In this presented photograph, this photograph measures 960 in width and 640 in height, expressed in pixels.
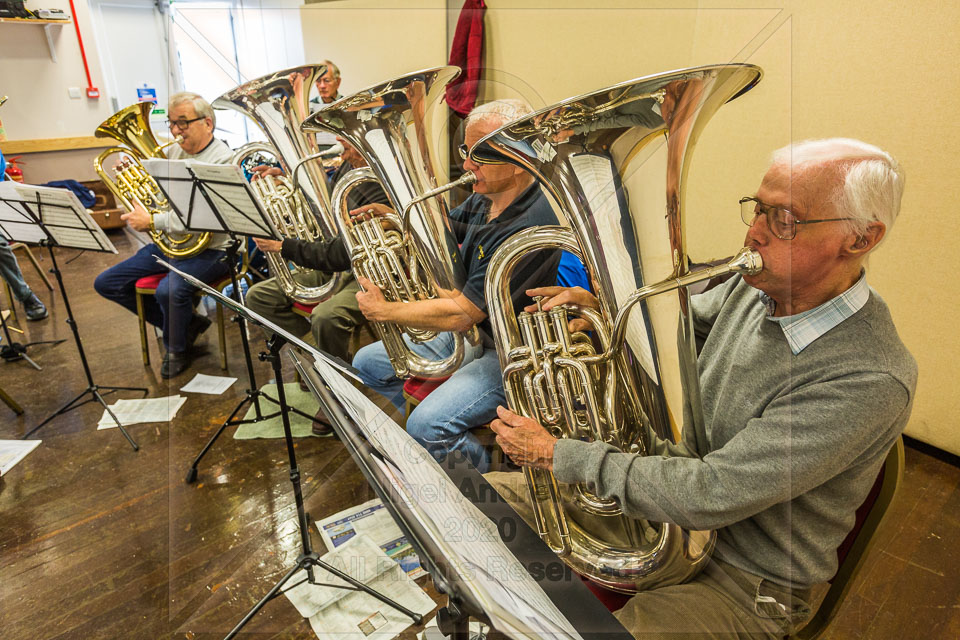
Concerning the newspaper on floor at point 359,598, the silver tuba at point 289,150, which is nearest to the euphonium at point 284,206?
the silver tuba at point 289,150

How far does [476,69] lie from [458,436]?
2.32 feet

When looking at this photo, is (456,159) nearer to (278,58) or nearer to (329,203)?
(329,203)

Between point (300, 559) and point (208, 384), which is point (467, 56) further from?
point (208, 384)

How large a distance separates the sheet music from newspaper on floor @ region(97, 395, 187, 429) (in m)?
2.04

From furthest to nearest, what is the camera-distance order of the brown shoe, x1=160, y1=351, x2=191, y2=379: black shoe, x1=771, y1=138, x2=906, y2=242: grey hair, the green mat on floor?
x1=160, y1=351, x2=191, y2=379: black shoe, the green mat on floor, the brown shoe, x1=771, y1=138, x2=906, y2=242: grey hair

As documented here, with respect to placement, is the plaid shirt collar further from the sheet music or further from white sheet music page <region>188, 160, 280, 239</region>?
white sheet music page <region>188, 160, 280, 239</region>

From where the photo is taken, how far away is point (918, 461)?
2066mm

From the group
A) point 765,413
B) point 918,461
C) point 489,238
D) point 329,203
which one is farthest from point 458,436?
point 918,461

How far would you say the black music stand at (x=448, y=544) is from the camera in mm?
589

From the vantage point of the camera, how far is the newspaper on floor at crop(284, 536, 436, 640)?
1.40 m

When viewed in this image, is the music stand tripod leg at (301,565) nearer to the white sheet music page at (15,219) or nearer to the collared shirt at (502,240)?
the collared shirt at (502,240)

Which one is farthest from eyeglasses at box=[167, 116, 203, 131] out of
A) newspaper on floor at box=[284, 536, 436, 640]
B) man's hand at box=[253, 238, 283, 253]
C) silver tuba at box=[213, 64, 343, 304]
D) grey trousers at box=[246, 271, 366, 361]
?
newspaper on floor at box=[284, 536, 436, 640]

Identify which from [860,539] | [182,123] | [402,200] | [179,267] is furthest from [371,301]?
[179,267]

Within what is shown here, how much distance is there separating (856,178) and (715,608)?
631mm
